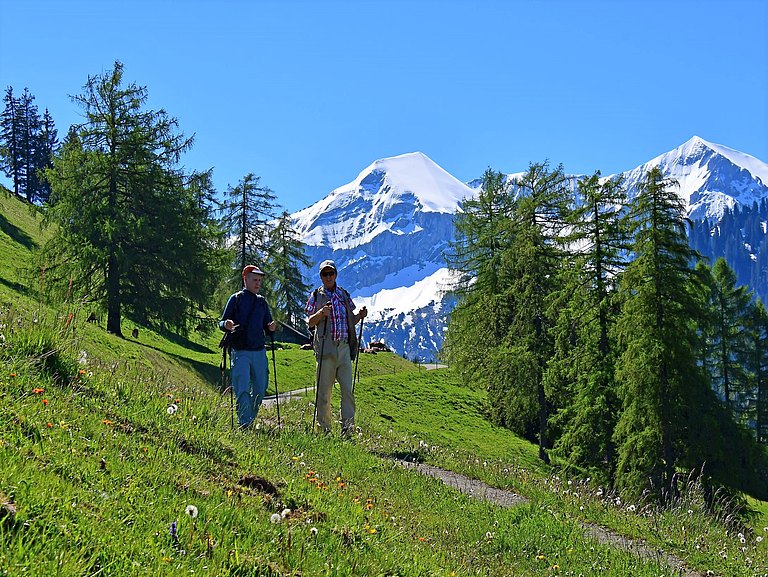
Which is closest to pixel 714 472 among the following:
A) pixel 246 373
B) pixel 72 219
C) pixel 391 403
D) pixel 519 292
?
pixel 519 292

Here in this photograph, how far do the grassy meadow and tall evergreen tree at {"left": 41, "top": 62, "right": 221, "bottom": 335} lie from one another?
66.1ft

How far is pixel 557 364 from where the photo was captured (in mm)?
26734

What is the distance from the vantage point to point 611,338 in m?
25.3

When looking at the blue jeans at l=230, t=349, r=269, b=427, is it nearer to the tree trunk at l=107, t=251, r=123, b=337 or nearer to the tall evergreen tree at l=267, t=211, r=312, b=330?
the tree trunk at l=107, t=251, r=123, b=337

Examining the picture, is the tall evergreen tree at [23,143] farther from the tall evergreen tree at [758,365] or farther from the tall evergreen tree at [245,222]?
the tall evergreen tree at [758,365]

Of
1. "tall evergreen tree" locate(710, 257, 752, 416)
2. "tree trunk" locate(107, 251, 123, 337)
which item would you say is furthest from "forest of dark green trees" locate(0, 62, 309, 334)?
"tall evergreen tree" locate(710, 257, 752, 416)

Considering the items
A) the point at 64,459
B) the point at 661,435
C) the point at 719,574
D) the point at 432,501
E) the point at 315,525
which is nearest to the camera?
the point at 64,459

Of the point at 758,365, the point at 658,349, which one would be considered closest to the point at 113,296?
the point at 658,349

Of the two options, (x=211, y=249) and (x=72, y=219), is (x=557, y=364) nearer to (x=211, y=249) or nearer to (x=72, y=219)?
(x=211, y=249)

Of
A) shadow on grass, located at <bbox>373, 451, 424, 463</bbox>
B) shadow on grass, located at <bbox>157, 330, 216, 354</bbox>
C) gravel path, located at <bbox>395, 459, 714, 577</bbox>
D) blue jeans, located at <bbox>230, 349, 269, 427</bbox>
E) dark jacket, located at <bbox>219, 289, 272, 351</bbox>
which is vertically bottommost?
gravel path, located at <bbox>395, 459, 714, 577</bbox>

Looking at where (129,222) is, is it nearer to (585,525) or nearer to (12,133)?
(585,525)

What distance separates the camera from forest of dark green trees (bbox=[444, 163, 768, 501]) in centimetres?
2333

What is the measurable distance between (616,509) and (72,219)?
87.7ft

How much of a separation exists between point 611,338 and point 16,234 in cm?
3929
